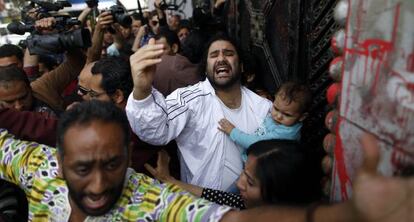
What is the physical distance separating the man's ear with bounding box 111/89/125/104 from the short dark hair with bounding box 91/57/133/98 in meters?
0.01

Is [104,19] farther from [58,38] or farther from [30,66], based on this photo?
[30,66]

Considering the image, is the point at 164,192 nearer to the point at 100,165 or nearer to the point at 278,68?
the point at 100,165

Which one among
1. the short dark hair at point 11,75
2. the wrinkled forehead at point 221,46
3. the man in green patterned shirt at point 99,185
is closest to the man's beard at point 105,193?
the man in green patterned shirt at point 99,185

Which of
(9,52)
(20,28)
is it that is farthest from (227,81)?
(20,28)

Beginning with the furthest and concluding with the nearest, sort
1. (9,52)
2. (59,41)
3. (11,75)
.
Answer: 1. (9,52)
2. (59,41)
3. (11,75)

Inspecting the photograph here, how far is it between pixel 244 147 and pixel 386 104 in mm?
1187

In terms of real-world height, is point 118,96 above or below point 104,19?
below

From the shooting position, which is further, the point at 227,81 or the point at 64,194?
the point at 227,81

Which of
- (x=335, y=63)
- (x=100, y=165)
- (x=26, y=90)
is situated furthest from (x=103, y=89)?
(x=335, y=63)

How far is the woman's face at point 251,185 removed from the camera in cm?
134

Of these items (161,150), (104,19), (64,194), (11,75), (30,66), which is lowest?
(161,150)

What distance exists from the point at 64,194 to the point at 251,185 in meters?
0.66

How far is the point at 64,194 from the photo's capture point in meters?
1.36

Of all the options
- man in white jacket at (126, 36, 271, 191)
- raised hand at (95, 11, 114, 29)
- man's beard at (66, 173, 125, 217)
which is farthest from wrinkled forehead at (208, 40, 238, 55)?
man's beard at (66, 173, 125, 217)
